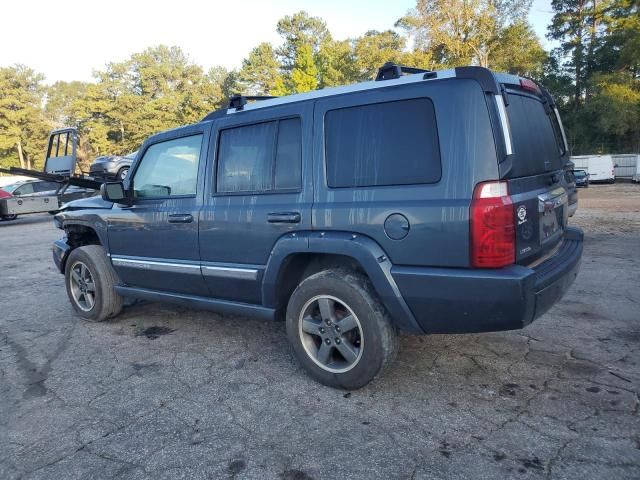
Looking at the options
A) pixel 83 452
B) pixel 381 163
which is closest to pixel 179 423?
pixel 83 452

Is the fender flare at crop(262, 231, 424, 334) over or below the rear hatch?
below

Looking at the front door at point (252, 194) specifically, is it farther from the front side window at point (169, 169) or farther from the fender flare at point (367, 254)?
the front side window at point (169, 169)

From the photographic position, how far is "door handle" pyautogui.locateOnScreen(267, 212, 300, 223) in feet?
10.2

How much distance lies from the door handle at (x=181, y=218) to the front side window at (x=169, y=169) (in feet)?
0.61

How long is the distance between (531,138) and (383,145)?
1.00 m

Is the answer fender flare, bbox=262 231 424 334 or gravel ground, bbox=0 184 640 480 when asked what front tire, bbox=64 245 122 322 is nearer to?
gravel ground, bbox=0 184 640 480

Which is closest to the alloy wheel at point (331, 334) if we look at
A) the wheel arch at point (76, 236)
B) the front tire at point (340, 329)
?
the front tire at point (340, 329)

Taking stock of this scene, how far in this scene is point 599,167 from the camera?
29.5 metres

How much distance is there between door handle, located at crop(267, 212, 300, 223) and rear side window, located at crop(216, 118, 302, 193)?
19cm

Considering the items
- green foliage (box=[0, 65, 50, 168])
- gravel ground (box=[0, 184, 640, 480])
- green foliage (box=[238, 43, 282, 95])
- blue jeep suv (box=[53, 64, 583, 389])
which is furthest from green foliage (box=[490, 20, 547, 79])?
green foliage (box=[0, 65, 50, 168])

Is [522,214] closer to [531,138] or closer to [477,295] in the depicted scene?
[477,295]

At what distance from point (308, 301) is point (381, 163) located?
103 cm

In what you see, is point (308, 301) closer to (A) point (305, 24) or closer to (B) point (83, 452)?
(B) point (83, 452)

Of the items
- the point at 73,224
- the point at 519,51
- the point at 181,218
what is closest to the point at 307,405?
the point at 181,218
